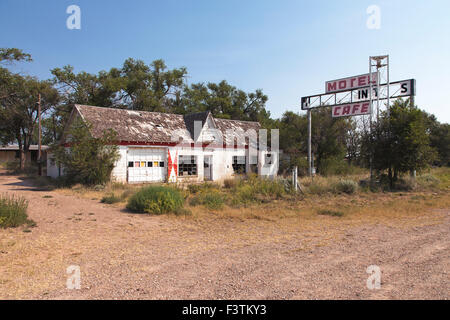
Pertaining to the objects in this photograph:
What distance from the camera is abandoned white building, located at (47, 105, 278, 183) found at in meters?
20.0

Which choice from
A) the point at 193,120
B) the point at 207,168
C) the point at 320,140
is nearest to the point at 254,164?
the point at 207,168

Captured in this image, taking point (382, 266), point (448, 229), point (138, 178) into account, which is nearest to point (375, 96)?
point (448, 229)

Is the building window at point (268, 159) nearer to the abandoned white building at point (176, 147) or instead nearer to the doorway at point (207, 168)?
the abandoned white building at point (176, 147)

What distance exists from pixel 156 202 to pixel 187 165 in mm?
11703

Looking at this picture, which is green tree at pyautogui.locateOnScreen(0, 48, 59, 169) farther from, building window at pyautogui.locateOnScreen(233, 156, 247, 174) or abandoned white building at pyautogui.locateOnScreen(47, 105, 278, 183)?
building window at pyautogui.locateOnScreen(233, 156, 247, 174)

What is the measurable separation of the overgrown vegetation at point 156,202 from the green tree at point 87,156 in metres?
6.96

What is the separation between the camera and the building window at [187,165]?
73.0ft

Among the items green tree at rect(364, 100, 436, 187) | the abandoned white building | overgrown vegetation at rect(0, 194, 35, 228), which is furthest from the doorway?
overgrown vegetation at rect(0, 194, 35, 228)

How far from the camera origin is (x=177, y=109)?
3988 cm

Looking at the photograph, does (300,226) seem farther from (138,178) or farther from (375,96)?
(375,96)

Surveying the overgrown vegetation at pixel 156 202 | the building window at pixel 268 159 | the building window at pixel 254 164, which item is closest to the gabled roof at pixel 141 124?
the building window at pixel 254 164

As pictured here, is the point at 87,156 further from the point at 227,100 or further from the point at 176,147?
the point at 227,100
